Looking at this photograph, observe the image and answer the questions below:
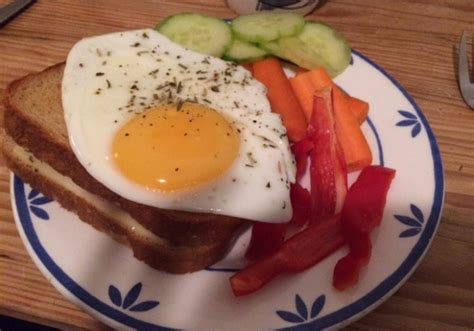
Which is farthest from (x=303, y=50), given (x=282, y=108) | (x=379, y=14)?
(x=379, y=14)

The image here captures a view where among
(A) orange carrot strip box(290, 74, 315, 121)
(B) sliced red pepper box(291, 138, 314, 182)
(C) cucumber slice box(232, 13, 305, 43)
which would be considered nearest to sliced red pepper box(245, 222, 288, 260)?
(B) sliced red pepper box(291, 138, 314, 182)

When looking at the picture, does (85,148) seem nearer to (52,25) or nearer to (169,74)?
(169,74)

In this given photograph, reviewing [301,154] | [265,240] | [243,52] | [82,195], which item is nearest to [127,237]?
[82,195]

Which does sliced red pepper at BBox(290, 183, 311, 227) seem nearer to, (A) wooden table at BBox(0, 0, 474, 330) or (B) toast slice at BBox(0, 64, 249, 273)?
(B) toast slice at BBox(0, 64, 249, 273)

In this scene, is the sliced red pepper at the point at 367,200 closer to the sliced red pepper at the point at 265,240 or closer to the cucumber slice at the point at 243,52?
the sliced red pepper at the point at 265,240

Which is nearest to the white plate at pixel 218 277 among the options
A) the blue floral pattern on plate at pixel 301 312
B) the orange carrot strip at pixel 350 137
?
the blue floral pattern on plate at pixel 301 312

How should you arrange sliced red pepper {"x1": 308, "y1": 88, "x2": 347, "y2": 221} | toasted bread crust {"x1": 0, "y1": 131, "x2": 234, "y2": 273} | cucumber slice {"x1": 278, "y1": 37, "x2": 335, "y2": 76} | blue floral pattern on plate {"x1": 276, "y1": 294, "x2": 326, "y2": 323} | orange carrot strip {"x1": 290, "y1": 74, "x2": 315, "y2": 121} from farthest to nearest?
cucumber slice {"x1": 278, "y1": 37, "x2": 335, "y2": 76}
orange carrot strip {"x1": 290, "y1": 74, "x2": 315, "y2": 121}
sliced red pepper {"x1": 308, "y1": 88, "x2": 347, "y2": 221}
toasted bread crust {"x1": 0, "y1": 131, "x2": 234, "y2": 273}
blue floral pattern on plate {"x1": 276, "y1": 294, "x2": 326, "y2": 323}

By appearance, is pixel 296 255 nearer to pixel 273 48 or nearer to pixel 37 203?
pixel 37 203
